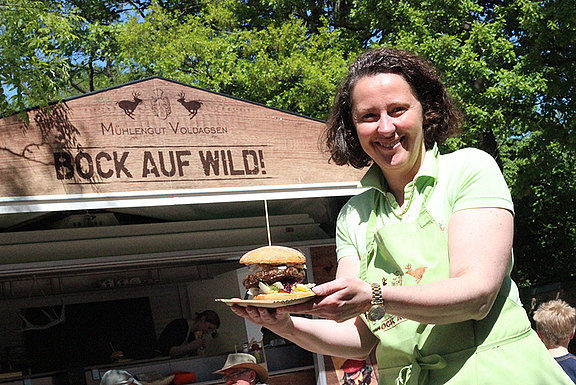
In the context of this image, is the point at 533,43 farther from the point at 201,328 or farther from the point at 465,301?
the point at 465,301

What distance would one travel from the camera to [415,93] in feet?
6.81

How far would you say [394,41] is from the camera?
14.2 meters

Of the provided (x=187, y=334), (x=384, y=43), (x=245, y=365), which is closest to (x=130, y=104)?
(x=245, y=365)

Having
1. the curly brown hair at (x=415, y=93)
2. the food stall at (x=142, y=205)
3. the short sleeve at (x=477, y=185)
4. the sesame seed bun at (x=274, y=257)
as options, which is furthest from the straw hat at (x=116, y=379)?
the short sleeve at (x=477, y=185)

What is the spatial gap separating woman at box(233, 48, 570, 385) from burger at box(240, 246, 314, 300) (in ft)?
1.96

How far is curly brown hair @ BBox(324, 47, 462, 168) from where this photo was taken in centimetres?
207

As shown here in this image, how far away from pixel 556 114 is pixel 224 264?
693 cm

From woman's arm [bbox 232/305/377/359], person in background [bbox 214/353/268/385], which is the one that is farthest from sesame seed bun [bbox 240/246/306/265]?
person in background [bbox 214/353/268/385]

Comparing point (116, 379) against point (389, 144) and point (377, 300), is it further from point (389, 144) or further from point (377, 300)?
point (377, 300)

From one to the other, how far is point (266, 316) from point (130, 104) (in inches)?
212

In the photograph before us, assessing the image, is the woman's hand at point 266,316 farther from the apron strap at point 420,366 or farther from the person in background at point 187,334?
the person in background at point 187,334

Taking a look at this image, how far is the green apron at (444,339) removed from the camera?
1812 mm

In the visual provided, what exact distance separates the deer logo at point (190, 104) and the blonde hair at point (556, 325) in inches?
147

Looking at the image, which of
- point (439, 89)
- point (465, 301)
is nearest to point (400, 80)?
point (439, 89)
